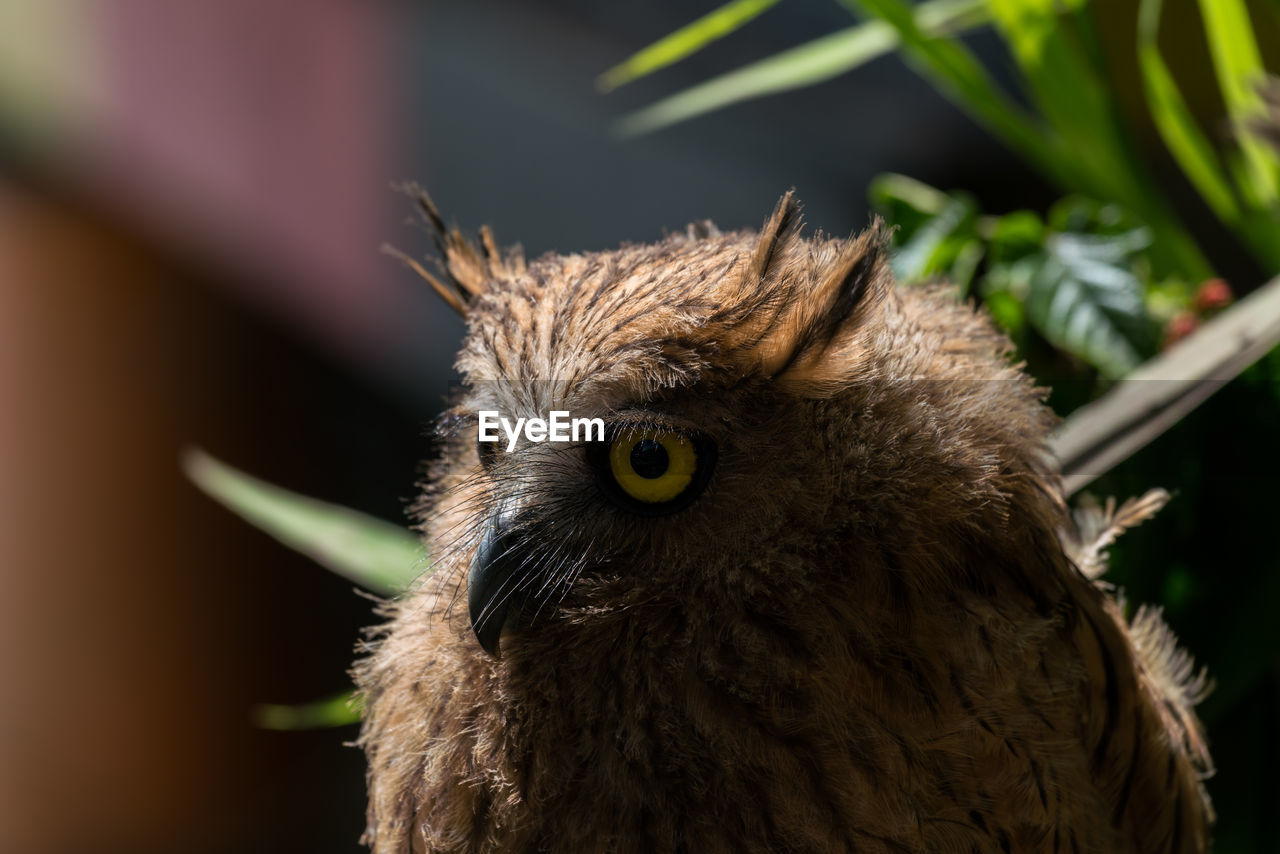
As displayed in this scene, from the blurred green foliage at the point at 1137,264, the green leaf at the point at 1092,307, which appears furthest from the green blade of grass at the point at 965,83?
the green leaf at the point at 1092,307

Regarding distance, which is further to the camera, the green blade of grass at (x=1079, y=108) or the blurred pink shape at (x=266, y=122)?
the blurred pink shape at (x=266, y=122)

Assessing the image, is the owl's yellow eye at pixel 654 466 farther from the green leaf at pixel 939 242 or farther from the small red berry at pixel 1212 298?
the small red berry at pixel 1212 298

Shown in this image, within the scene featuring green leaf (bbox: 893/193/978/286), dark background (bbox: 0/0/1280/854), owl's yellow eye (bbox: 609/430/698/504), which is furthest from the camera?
dark background (bbox: 0/0/1280/854)

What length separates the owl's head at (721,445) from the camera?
540mm

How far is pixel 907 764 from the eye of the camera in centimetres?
57

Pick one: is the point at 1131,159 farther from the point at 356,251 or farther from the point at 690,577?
the point at 356,251

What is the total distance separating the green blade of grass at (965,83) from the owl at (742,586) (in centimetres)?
55

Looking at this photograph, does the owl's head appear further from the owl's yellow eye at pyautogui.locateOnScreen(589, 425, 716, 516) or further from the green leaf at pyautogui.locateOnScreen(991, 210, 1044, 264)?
the green leaf at pyautogui.locateOnScreen(991, 210, 1044, 264)

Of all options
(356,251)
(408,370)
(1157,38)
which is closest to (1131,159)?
(1157,38)

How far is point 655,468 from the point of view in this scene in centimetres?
55

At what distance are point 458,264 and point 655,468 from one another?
0.23 metres

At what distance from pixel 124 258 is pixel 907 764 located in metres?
2.52

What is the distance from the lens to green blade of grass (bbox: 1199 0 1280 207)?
1.11m

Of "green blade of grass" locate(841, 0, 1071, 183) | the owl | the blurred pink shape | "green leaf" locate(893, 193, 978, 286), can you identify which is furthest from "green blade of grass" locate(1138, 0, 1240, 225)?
the blurred pink shape
